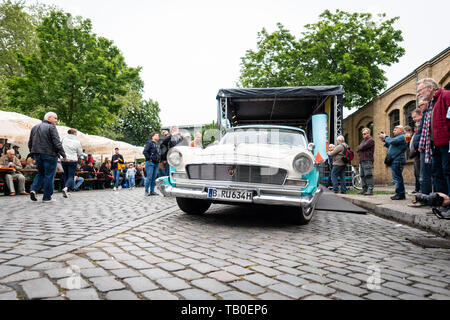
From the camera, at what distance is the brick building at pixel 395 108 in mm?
12695

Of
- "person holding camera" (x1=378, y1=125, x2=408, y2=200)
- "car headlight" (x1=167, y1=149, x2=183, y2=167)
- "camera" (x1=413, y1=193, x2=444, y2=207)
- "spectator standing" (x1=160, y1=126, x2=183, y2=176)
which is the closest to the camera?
"camera" (x1=413, y1=193, x2=444, y2=207)

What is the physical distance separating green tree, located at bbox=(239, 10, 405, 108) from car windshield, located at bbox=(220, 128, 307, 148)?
1590 cm

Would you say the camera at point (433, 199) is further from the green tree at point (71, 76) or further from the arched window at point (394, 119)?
the green tree at point (71, 76)

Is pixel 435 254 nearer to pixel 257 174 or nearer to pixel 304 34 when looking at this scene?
pixel 257 174

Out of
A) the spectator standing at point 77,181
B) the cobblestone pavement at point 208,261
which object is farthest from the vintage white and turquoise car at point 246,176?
the spectator standing at point 77,181

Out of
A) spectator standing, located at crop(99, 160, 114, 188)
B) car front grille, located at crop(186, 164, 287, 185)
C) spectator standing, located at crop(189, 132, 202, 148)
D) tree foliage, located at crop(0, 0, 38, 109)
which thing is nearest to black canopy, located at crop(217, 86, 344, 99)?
spectator standing, located at crop(189, 132, 202, 148)

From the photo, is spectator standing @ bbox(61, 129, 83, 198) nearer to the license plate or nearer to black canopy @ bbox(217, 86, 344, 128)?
black canopy @ bbox(217, 86, 344, 128)

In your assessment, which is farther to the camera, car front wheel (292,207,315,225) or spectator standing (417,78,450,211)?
spectator standing (417,78,450,211)

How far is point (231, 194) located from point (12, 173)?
8382 mm

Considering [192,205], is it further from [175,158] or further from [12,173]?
[12,173]

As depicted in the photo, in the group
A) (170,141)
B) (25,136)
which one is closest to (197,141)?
(170,141)

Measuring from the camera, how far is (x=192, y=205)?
16.1 feet

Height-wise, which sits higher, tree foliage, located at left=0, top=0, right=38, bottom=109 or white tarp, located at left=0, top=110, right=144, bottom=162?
tree foliage, located at left=0, top=0, right=38, bottom=109

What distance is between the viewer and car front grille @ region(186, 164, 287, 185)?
400 cm
